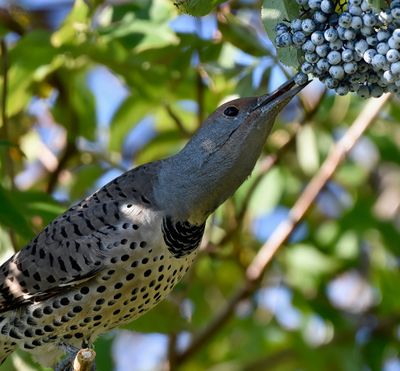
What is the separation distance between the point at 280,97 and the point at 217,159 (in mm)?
610

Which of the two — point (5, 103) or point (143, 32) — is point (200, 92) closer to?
point (143, 32)

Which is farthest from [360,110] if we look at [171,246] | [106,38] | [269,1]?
[269,1]

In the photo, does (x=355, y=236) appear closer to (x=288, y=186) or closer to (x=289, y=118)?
(x=288, y=186)

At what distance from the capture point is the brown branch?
6.49 m

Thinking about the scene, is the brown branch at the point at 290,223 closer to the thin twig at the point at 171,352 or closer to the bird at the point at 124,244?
the thin twig at the point at 171,352

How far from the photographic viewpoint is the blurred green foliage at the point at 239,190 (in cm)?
607

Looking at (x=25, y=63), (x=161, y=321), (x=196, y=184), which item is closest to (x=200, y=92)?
(x=25, y=63)

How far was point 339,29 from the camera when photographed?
11.9ft

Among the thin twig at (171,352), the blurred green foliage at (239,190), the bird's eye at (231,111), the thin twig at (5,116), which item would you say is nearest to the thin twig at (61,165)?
the blurred green foliage at (239,190)

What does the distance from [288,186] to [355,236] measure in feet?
2.18

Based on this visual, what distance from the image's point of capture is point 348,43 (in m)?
3.64

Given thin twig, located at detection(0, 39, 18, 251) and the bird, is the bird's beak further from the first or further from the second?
thin twig, located at detection(0, 39, 18, 251)

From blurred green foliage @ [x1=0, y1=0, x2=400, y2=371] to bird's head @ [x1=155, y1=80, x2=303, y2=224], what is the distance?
1.91 ft

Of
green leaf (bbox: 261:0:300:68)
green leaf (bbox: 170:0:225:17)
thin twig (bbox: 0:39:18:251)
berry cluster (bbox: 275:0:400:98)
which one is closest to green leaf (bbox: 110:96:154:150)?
thin twig (bbox: 0:39:18:251)
